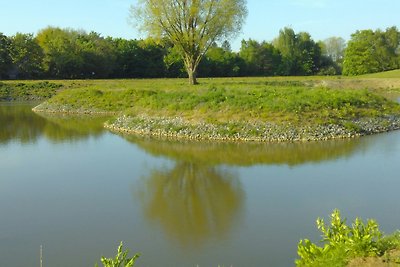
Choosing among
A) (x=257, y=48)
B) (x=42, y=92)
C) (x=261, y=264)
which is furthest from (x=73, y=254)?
(x=257, y=48)

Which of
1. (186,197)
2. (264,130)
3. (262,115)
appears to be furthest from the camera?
(262,115)

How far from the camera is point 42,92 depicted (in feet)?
187

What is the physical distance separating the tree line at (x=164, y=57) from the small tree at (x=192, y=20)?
20.6 metres

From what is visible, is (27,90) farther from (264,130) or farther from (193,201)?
(193,201)

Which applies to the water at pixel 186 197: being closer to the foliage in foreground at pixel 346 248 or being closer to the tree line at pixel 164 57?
the foliage in foreground at pixel 346 248

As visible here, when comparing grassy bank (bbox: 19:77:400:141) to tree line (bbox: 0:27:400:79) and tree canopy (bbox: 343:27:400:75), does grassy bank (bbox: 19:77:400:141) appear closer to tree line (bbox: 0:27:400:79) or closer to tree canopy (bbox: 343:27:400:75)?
tree line (bbox: 0:27:400:79)

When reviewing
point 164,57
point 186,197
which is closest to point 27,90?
point 164,57

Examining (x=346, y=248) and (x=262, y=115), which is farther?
(x=262, y=115)

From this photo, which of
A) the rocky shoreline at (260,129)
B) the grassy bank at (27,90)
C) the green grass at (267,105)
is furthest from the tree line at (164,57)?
the rocky shoreline at (260,129)

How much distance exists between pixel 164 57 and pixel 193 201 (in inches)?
2562

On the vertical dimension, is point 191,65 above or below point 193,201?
above

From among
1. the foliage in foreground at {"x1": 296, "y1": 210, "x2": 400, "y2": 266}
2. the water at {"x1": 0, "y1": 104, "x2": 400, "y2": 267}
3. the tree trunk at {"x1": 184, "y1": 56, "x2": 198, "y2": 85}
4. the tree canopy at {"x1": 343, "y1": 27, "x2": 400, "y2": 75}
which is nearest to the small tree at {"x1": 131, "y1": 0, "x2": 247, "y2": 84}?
the tree trunk at {"x1": 184, "y1": 56, "x2": 198, "y2": 85}

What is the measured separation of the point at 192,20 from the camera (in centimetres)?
4169

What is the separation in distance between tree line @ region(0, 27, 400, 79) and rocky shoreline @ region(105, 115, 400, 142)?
37797 millimetres
